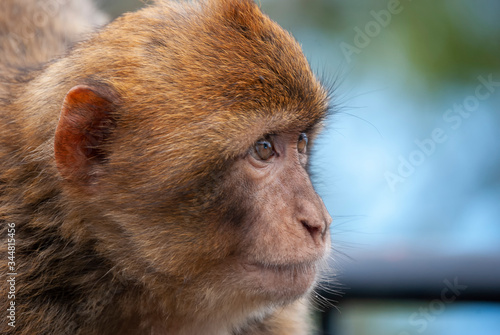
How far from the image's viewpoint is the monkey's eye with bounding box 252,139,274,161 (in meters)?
2.50

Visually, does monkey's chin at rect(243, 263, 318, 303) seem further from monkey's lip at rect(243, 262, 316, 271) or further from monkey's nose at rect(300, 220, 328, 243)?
monkey's nose at rect(300, 220, 328, 243)

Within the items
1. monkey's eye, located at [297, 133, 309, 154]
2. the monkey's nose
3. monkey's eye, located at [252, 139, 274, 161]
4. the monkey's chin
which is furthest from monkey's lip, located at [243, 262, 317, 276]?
monkey's eye, located at [297, 133, 309, 154]

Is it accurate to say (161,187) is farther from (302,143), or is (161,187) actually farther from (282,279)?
(302,143)

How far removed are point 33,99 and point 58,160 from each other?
466mm

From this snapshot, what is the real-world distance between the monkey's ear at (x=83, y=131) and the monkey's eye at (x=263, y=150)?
1.86 ft

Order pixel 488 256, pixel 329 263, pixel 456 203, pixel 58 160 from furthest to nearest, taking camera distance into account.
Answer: pixel 456 203 < pixel 488 256 < pixel 329 263 < pixel 58 160

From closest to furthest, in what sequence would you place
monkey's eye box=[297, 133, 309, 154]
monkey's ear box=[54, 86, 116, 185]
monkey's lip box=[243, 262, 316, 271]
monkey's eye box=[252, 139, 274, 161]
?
monkey's ear box=[54, 86, 116, 185]
monkey's lip box=[243, 262, 316, 271]
monkey's eye box=[252, 139, 274, 161]
monkey's eye box=[297, 133, 309, 154]

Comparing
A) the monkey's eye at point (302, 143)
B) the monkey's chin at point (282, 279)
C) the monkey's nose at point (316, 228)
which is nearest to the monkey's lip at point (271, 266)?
the monkey's chin at point (282, 279)

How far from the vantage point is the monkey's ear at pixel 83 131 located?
2.28 meters

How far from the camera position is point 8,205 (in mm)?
2508

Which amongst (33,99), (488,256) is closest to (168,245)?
(33,99)

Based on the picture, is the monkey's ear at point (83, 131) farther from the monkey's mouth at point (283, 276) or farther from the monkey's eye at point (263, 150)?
the monkey's mouth at point (283, 276)

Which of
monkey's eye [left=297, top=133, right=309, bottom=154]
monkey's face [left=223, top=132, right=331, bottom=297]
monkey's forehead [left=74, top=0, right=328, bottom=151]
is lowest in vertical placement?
monkey's face [left=223, top=132, right=331, bottom=297]

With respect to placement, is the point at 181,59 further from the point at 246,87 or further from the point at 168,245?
the point at 168,245
